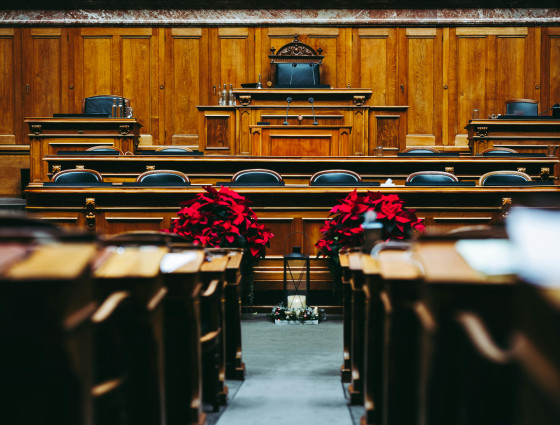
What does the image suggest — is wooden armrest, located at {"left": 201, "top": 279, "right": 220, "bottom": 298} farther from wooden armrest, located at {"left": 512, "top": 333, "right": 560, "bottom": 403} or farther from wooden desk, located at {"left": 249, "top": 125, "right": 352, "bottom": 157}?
wooden desk, located at {"left": 249, "top": 125, "right": 352, "bottom": 157}

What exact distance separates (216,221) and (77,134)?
4.52 meters

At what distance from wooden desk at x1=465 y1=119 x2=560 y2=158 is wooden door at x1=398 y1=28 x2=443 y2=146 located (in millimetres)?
1596

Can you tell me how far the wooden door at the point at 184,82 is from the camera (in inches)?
377

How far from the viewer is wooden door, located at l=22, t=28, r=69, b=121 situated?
9.64 meters

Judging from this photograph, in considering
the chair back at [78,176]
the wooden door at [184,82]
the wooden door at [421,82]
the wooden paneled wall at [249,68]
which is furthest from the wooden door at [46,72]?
the wooden door at [421,82]

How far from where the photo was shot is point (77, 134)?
7.78 metres

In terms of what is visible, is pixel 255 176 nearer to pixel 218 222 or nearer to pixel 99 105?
pixel 218 222

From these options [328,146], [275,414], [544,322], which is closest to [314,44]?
[328,146]

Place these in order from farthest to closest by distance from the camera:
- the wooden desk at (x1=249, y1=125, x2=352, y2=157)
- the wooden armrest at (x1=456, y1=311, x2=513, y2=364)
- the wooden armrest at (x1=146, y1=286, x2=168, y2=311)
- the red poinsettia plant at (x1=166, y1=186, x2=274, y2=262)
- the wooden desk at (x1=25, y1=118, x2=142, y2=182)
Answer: the wooden desk at (x1=25, y1=118, x2=142, y2=182) → the wooden desk at (x1=249, y1=125, x2=352, y2=157) → the red poinsettia plant at (x1=166, y1=186, x2=274, y2=262) → the wooden armrest at (x1=146, y1=286, x2=168, y2=311) → the wooden armrest at (x1=456, y1=311, x2=513, y2=364)

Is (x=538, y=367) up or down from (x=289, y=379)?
up

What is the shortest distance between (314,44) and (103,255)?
8.55 meters

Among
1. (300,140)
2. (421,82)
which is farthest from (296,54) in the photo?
(300,140)

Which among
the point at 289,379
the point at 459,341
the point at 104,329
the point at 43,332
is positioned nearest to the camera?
the point at 43,332

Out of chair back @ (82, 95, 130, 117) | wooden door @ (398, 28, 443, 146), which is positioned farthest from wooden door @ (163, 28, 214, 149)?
wooden door @ (398, 28, 443, 146)
